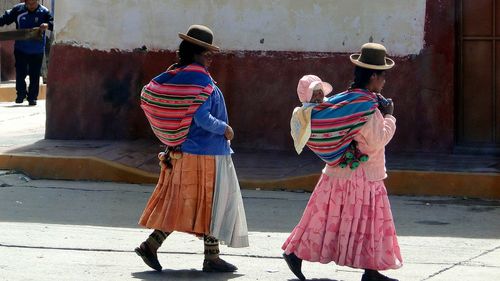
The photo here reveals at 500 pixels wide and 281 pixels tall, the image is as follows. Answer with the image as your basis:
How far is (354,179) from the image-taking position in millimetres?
7250

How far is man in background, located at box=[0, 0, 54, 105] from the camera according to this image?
61.8ft

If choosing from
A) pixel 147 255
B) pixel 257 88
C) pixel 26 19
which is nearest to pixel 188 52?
pixel 147 255

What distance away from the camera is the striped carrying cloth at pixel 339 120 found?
23.6 feet

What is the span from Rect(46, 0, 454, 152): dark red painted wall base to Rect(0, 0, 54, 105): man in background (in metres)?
4.77

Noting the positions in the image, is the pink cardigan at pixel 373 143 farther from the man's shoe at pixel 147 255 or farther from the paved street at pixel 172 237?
the man's shoe at pixel 147 255

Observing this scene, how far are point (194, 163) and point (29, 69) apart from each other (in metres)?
12.4

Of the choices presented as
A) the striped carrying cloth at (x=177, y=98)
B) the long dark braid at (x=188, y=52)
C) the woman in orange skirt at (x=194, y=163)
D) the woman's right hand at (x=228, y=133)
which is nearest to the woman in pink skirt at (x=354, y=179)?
the woman's right hand at (x=228, y=133)

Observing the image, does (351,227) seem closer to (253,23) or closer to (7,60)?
(253,23)

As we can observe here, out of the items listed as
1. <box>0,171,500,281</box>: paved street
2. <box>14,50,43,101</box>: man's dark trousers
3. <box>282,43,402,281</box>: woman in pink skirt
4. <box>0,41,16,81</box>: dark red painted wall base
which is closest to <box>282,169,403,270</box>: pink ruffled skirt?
<box>282,43,402,281</box>: woman in pink skirt

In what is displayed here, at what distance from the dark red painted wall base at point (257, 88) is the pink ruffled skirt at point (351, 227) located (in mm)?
5896

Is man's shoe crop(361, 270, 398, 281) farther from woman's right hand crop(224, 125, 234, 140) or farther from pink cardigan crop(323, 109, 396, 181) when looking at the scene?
woman's right hand crop(224, 125, 234, 140)

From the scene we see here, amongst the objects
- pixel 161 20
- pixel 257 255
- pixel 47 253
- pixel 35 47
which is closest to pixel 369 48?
pixel 257 255

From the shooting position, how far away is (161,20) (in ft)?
Answer: 45.1

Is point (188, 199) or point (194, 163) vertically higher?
point (194, 163)
